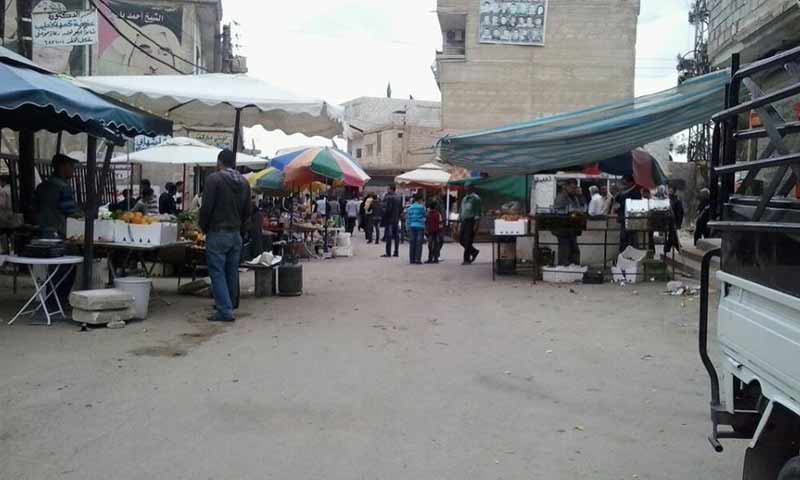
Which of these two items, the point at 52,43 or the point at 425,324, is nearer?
the point at 425,324

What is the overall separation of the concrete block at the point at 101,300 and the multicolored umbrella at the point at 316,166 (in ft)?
22.9

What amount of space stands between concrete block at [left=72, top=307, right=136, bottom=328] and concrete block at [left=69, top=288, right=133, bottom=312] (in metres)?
0.05

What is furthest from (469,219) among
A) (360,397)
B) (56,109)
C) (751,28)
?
(360,397)

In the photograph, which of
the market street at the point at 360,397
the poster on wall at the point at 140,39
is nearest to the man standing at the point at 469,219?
the market street at the point at 360,397

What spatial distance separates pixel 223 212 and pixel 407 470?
529 cm

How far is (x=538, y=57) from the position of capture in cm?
3925

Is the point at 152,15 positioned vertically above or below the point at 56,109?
above

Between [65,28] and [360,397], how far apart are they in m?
8.61

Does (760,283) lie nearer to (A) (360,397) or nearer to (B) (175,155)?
(A) (360,397)

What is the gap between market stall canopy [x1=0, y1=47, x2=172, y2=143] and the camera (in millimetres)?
7492

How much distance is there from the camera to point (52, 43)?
11.3 meters

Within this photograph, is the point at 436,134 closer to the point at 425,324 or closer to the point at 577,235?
the point at 577,235

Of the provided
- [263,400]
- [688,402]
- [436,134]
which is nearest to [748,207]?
[688,402]

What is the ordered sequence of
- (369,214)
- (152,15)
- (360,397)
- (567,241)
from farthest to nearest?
(152,15), (369,214), (567,241), (360,397)
